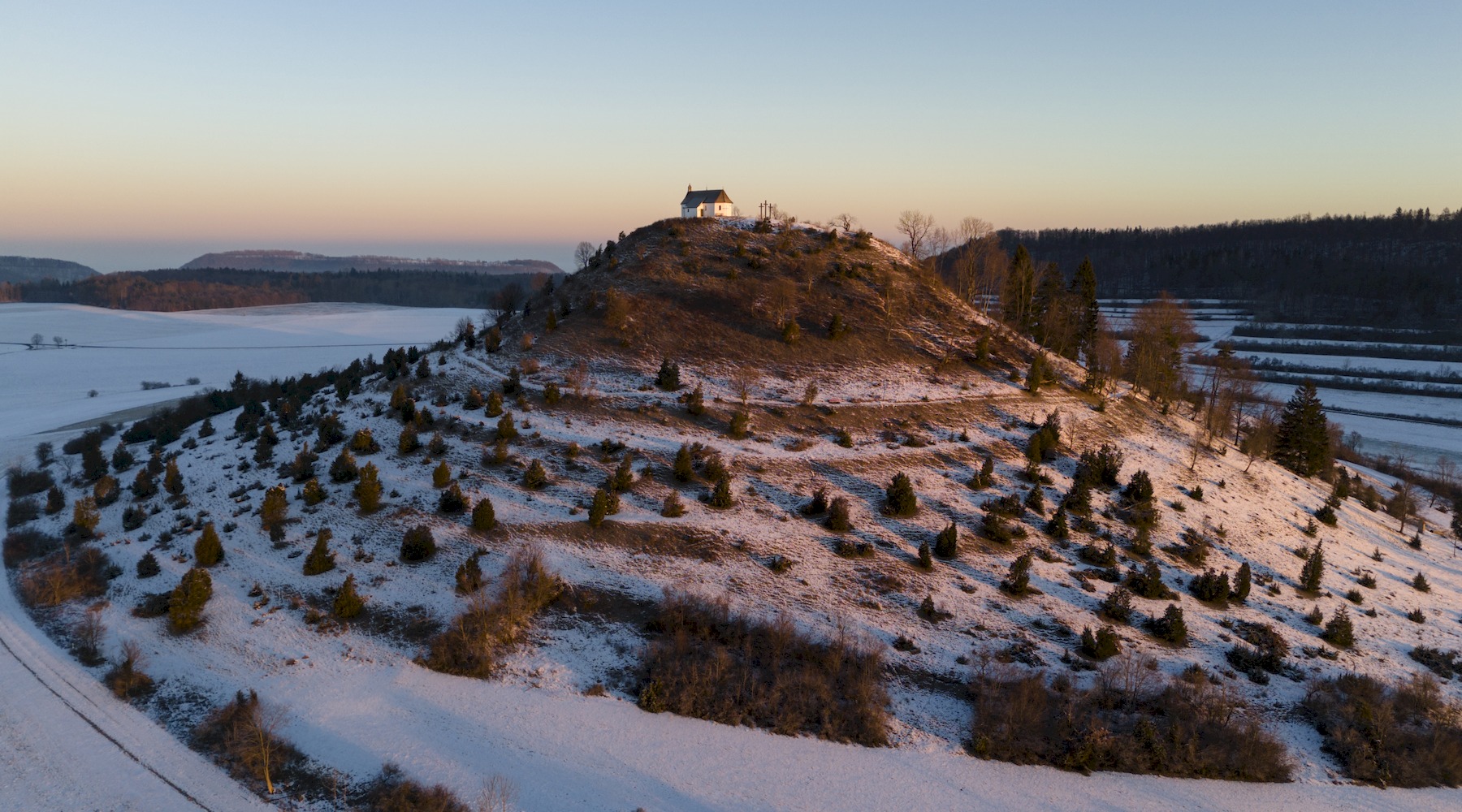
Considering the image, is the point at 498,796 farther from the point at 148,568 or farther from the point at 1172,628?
the point at 1172,628

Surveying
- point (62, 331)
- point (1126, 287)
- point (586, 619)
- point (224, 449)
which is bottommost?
point (586, 619)

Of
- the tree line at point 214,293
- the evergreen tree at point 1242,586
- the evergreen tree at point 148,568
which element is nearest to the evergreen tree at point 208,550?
Answer: the evergreen tree at point 148,568

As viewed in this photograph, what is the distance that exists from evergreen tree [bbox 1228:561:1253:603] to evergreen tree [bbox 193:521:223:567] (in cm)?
4913

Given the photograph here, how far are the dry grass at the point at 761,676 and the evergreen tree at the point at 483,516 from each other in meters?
10.2

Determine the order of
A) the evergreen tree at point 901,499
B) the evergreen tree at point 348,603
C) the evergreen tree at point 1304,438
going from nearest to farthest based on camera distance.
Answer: the evergreen tree at point 348,603 < the evergreen tree at point 901,499 < the evergreen tree at point 1304,438

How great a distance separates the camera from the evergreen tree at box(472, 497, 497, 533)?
3200cm

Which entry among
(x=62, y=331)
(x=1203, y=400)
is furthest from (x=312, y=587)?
(x=62, y=331)

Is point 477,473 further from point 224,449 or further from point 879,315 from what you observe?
point 879,315

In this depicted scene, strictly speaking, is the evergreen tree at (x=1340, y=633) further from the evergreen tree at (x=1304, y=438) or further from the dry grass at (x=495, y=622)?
the dry grass at (x=495, y=622)

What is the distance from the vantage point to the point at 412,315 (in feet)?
510

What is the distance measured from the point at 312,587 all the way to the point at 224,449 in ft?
75.0

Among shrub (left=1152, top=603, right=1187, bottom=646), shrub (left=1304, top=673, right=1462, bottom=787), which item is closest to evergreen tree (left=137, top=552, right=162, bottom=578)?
shrub (left=1152, top=603, right=1187, bottom=646)

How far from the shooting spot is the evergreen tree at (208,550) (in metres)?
31.5

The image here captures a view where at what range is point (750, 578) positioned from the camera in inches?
1207
